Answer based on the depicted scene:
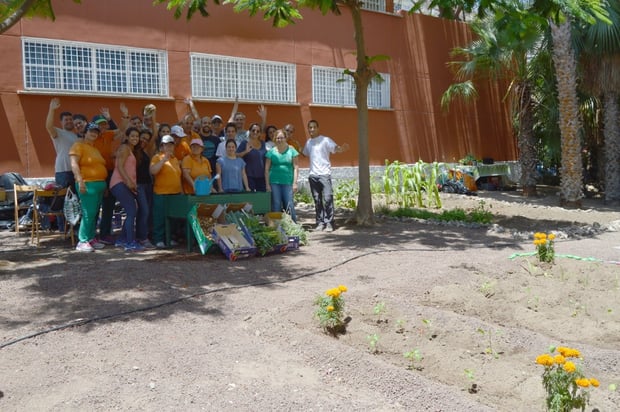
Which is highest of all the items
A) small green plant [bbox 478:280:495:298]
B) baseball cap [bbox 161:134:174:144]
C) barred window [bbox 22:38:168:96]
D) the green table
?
barred window [bbox 22:38:168:96]

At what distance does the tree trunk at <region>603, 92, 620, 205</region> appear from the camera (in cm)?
1633

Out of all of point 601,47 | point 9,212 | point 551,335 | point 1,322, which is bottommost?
point 551,335

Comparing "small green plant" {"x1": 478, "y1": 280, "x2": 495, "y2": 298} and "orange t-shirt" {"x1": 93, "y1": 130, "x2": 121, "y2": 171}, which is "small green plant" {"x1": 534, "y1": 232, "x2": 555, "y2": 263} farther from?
"orange t-shirt" {"x1": 93, "y1": 130, "x2": 121, "y2": 171}

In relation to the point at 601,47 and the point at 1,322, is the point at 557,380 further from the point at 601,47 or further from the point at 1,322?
the point at 601,47

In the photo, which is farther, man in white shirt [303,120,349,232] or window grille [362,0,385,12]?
window grille [362,0,385,12]

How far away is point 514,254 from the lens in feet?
27.4

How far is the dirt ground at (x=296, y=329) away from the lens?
4.10m

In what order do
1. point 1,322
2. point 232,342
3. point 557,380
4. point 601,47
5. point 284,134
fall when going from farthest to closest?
1. point 601,47
2. point 284,134
3. point 1,322
4. point 232,342
5. point 557,380

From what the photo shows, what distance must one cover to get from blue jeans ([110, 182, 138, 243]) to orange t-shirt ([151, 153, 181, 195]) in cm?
38

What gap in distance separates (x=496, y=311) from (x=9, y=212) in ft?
29.1

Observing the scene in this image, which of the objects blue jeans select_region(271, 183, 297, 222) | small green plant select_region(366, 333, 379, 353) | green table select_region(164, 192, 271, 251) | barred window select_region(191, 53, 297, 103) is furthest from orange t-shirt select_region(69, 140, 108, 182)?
barred window select_region(191, 53, 297, 103)

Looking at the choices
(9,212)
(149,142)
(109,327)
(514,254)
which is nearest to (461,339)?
(109,327)

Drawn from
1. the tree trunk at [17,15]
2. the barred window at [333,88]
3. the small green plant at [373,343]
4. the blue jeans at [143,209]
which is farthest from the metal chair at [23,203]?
the barred window at [333,88]

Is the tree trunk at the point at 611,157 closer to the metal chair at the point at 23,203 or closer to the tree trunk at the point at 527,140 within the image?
the tree trunk at the point at 527,140
